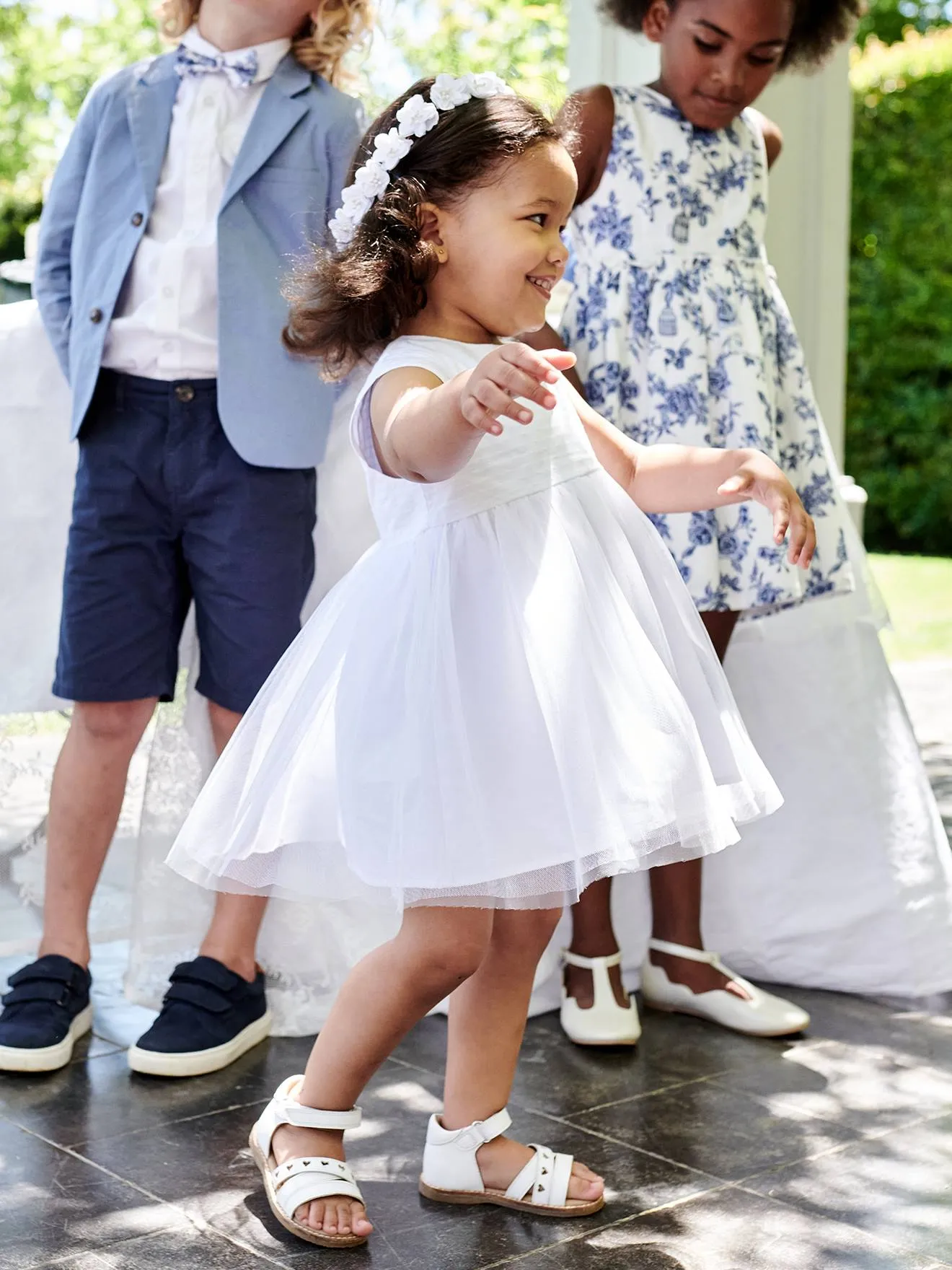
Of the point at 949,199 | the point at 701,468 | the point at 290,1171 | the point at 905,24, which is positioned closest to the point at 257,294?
the point at 701,468

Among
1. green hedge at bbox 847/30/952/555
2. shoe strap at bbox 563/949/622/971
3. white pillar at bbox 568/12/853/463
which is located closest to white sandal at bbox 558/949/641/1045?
shoe strap at bbox 563/949/622/971

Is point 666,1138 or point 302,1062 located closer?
point 666,1138

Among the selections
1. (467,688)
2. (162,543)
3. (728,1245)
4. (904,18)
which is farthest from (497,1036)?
(904,18)

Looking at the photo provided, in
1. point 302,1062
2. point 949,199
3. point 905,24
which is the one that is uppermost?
point 905,24

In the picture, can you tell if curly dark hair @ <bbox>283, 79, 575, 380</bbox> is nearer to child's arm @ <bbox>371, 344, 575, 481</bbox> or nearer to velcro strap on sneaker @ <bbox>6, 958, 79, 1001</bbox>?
child's arm @ <bbox>371, 344, 575, 481</bbox>

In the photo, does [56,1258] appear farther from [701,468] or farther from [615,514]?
[701,468]

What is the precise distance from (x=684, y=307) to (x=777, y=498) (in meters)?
0.77

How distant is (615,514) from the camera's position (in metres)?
1.81

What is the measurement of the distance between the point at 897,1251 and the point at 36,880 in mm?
1482

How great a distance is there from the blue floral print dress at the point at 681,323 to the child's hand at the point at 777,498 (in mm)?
634

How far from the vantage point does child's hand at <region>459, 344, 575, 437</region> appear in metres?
1.42

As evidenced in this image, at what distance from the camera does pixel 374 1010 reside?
1.76 meters

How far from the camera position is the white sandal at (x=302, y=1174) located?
1740 millimetres

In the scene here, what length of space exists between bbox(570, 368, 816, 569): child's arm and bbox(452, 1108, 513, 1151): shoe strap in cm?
73
